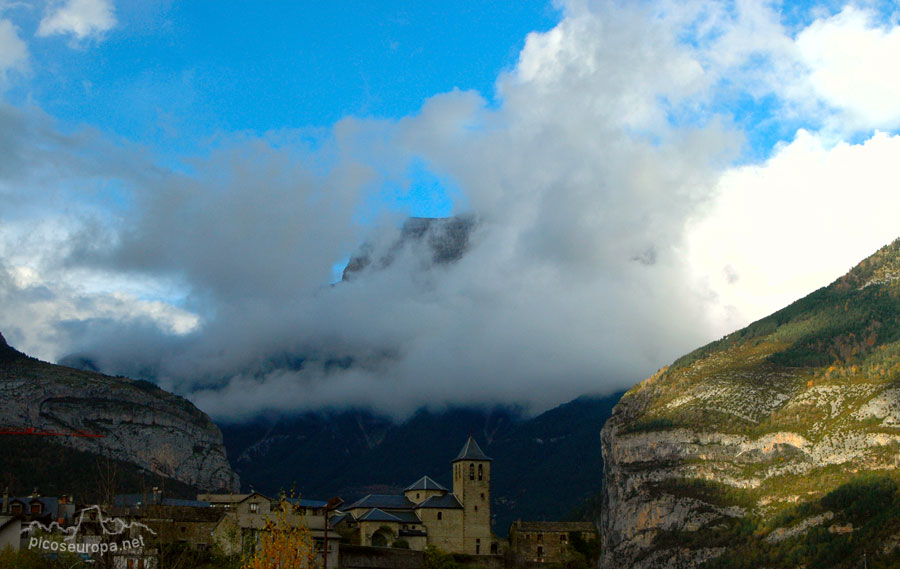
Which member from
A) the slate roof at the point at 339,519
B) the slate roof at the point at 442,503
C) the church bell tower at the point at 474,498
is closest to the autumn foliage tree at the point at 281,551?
the slate roof at the point at 339,519

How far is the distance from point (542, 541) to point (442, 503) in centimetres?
1394

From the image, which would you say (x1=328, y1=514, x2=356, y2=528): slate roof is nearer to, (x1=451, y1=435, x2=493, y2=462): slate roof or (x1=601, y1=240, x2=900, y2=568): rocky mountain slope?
(x1=451, y1=435, x2=493, y2=462): slate roof

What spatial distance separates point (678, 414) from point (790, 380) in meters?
20.4

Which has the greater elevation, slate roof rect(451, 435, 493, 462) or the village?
slate roof rect(451, 435, 493, 462)

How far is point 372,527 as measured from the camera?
113 m

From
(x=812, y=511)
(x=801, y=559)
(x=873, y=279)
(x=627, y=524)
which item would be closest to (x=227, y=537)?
(x=801, y=559)

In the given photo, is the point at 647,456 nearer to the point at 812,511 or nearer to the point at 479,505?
the point at 812,511

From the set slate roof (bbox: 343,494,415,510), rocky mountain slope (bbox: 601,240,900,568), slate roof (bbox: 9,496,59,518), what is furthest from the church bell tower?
slate roof (bbox: 9,496,59,518)

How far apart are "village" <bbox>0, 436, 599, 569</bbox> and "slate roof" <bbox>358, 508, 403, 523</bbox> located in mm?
130

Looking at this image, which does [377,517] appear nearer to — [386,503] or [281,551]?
[386,503]

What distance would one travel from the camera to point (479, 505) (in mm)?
124812

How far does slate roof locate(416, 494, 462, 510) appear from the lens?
122m

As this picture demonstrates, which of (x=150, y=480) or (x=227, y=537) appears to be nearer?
(x=227, y=537)

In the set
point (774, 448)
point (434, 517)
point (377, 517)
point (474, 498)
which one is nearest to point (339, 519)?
point (377, 517)
